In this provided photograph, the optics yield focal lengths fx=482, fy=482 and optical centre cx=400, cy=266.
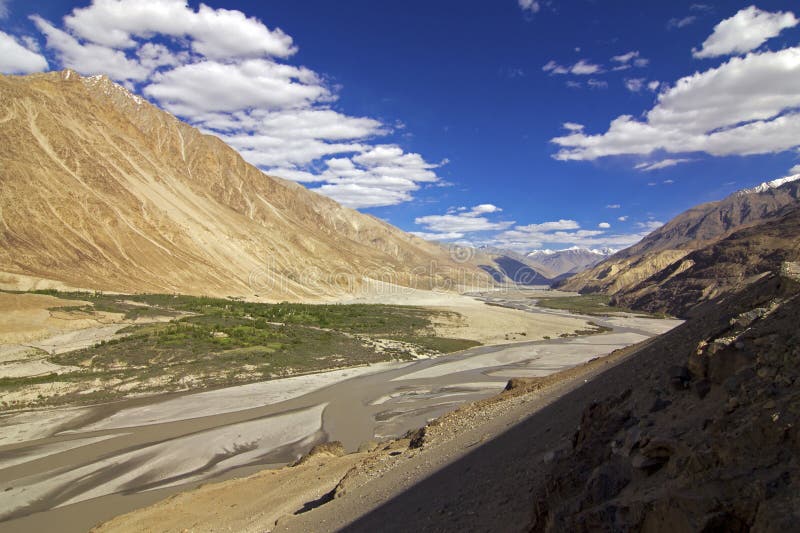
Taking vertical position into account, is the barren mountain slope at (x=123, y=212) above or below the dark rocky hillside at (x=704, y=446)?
above

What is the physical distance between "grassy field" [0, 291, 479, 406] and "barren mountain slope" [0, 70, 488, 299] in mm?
11839

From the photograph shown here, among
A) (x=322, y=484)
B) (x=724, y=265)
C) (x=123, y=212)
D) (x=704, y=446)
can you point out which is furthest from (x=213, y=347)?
(x=724, y=265)

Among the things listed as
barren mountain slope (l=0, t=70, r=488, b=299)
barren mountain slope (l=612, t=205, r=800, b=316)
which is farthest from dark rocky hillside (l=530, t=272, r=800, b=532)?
barren mountain slope (l=612, t=205, r=800, b=316)

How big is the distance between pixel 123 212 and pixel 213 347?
153 ft

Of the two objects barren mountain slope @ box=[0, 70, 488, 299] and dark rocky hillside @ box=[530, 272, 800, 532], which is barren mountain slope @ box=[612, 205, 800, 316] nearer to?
barren mountain slope @ box=[0, 70, 488, 299]

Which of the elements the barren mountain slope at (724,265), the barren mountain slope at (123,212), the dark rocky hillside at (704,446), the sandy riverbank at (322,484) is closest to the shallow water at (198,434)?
the sandy riverbank at (322,484)

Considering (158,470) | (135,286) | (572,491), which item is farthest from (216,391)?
(135,286)

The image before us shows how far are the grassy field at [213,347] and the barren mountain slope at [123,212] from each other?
11839mm

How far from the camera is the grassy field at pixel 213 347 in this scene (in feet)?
93.6

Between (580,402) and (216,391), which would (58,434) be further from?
(580,402)

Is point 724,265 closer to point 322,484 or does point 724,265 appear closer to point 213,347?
point 213,347

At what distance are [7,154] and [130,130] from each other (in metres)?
34.8

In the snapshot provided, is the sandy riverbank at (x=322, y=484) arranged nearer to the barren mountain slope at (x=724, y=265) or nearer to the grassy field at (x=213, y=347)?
the grassy field at (x=213, y=347)

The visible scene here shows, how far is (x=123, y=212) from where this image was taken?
71312 millimetres
